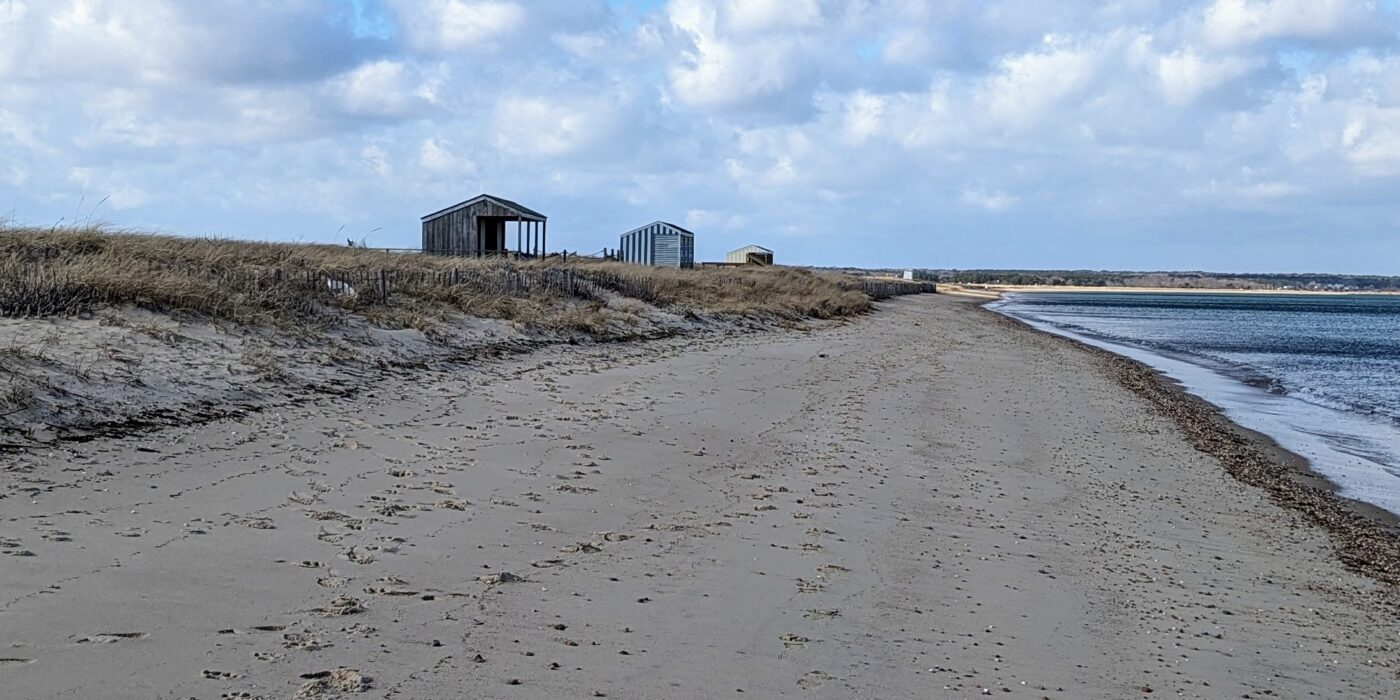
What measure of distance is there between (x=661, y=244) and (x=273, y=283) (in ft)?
121

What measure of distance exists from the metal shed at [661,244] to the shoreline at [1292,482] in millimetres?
33070

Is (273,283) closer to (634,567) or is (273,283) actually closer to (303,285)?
(303,285)

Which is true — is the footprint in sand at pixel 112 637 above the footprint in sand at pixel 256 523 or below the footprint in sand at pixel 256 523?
below

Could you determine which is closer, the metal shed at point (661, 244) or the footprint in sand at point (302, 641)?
the footprint in sand at point (302, 641)

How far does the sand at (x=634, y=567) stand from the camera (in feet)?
15.5

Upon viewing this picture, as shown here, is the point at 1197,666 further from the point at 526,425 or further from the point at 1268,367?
the point at 1268,367

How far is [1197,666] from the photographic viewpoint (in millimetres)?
5512

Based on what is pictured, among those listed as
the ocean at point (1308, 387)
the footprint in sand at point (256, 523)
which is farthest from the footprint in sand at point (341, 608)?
the ocean at point (1308, 387)

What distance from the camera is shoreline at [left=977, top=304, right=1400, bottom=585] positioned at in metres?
8.54

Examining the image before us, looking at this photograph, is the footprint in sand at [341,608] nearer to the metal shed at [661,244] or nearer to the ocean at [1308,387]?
the ocean at [1308,387]

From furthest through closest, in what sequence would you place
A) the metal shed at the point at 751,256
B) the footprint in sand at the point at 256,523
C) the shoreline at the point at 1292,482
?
the metal shed at the point at 751,256, the shoreline at the point at 1292,482, the footprint in sand at the point at 256,523

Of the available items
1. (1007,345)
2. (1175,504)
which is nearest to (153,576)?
(1175,504)

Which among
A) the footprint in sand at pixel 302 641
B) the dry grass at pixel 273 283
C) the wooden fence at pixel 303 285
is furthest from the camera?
the dry grass at pixel 273 283

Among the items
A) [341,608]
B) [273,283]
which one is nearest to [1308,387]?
[273,283]
